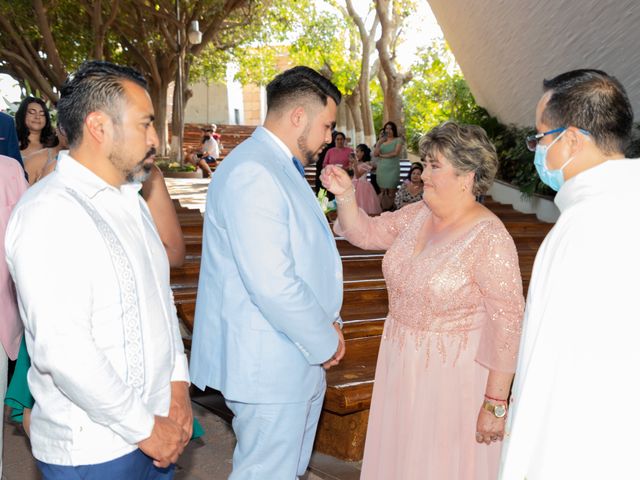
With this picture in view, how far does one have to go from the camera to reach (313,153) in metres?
2.68

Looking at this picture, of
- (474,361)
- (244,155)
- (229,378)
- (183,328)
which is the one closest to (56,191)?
(244,155)

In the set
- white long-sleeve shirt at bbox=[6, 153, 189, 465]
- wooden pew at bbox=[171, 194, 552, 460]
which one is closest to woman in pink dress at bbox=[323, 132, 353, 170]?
wooden pew at bbox=[171, 194, 552, 460]

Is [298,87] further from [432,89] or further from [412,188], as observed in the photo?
[432,89]

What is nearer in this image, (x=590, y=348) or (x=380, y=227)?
(x=590, y=348)

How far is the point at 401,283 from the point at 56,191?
5.02 feet

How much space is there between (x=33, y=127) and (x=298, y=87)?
3163 mm

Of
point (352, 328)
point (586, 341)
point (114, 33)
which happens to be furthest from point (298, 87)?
point (114, 33)

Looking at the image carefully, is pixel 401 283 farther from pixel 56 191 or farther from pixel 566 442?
pixel 56 191

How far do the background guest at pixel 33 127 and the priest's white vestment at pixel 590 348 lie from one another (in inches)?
164

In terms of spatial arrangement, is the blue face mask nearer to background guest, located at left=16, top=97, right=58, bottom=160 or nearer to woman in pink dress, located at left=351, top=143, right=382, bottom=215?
background guest, located at left=16, top=97, right=58, bottom=160

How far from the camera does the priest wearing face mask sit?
1688 mm

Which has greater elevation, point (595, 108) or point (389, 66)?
point (389, 66)

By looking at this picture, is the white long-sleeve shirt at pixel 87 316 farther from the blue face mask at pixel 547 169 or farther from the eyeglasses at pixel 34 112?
the eyeglasses at pixel 34 112

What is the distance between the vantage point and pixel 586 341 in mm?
1701
